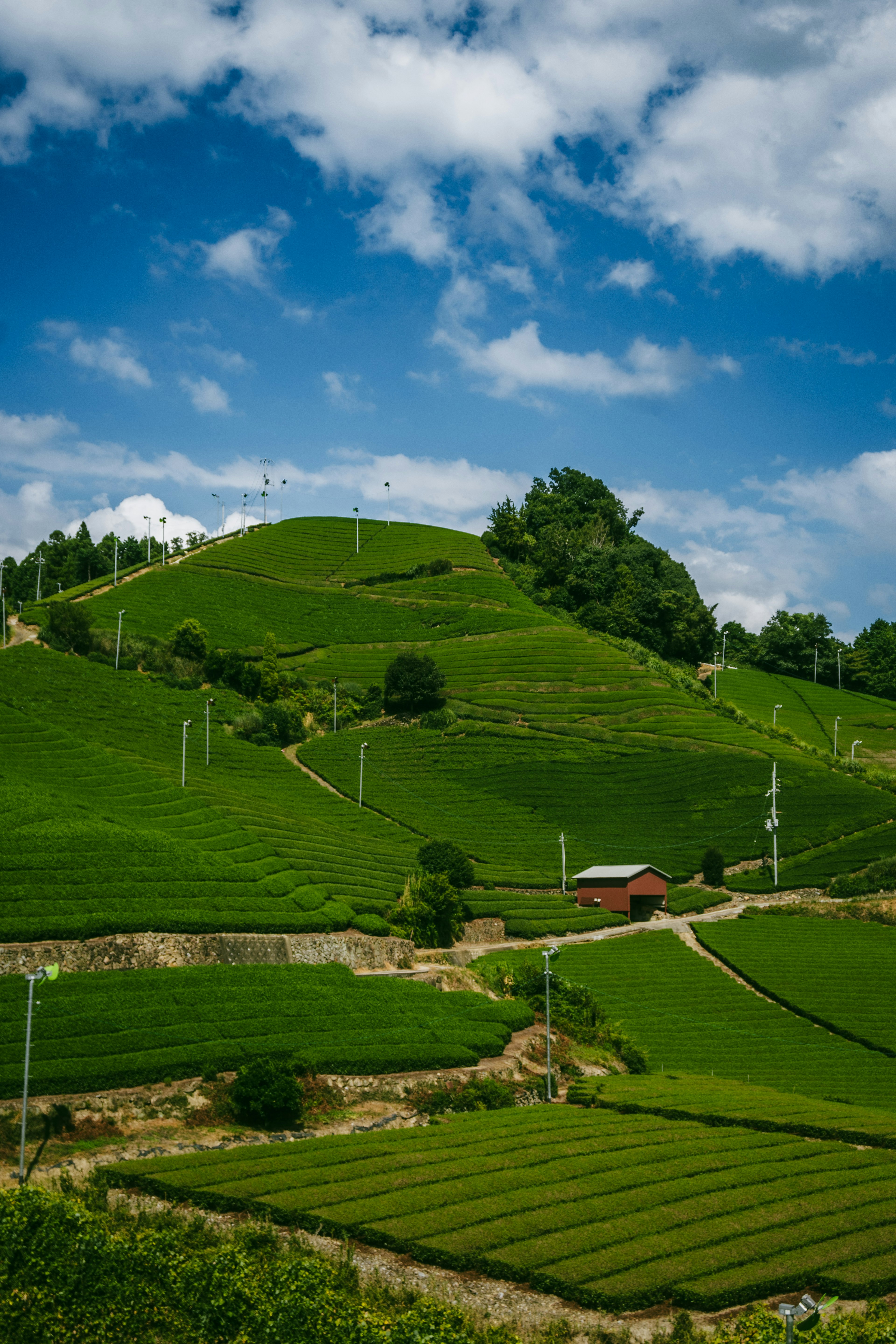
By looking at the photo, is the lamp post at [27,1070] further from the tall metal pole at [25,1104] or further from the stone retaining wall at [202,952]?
the stone retaining wall at [202,952]

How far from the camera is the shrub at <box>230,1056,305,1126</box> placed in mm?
27922

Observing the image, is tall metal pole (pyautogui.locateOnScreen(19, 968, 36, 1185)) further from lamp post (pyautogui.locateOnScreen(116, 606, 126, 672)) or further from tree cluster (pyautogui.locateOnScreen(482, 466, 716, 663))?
tree cluster (pyautogui.locateOnScreen(482, 466, 716, 663))

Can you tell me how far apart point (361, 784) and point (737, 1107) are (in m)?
50.1

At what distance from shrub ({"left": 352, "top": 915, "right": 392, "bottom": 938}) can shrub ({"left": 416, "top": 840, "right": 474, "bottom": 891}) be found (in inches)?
468

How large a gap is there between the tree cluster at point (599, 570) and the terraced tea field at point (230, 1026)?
99212mm

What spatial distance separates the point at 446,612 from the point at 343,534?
5668 centimetres

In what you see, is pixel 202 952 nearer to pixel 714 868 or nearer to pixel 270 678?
pixel 714 868

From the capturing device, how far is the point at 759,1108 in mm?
31594

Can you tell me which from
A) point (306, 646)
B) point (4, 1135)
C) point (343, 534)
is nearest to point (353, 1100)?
point (4, 1135)

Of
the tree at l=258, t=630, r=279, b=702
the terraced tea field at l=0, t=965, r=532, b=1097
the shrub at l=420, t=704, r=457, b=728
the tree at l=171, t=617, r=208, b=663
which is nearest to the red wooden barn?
the terraced tea field at l=0, t=965, r=532, b=1097

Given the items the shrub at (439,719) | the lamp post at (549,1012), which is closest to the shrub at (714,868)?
the shrub at (439,719)

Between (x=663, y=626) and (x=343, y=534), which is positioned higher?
(x=343, y=534)

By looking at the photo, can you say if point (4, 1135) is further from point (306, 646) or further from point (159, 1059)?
point (306, 646)

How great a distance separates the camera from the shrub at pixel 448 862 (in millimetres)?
59625
